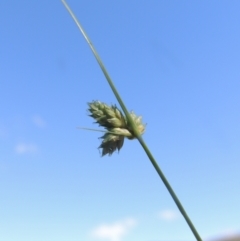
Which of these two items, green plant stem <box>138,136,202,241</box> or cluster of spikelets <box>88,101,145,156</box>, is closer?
green plant stem <box>138,136,202,241</box>

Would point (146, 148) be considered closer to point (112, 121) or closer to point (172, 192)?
point (172, 192)

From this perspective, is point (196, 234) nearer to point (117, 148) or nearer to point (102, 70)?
point (102, 70)

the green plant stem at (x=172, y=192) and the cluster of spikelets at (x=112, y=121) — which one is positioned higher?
the cluster of spikelets at (x=112, y=121)

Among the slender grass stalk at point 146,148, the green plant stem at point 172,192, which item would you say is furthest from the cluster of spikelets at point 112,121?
the green plant stem at point 172,192

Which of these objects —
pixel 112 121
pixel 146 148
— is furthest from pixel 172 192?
pixel 112 121

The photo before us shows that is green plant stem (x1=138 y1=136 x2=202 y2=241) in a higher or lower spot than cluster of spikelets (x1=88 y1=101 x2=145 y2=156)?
lower

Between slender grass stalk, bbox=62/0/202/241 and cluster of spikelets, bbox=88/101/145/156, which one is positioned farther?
cluster of spikelets, bbox=88/101/145/156

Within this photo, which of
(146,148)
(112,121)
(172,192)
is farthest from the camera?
(112,121)

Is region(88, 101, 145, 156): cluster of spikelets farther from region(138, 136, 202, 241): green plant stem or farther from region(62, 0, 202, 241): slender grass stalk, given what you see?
region(138, 136, 202, 241): green plant stem

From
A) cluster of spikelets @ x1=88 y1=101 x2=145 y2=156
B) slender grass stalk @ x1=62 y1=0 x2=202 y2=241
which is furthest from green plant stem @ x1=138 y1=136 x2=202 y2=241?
cluster of spikelets @ x1=88 y1=101 x2=145 y2=156

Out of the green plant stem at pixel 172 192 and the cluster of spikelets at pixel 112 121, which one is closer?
the green plant stem at pixel 172 192

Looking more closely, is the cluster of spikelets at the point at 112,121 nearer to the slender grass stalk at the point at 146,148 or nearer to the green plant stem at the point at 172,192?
the slender grass stalk at the point at 146,148
